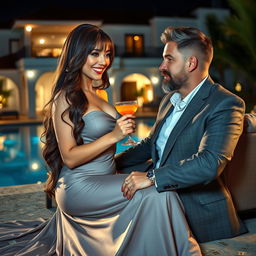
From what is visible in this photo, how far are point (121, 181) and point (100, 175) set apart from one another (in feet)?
0.77

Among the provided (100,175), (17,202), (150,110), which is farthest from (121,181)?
(150,110)

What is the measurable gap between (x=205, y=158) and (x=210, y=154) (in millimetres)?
44

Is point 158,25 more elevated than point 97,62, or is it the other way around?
point 97,62

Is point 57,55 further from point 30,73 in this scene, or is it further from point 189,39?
point 189,39

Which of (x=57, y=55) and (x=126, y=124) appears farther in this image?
(x=57, y=55)

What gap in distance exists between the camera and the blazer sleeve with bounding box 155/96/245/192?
8.70ft

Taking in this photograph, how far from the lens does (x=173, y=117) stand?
3223 mm

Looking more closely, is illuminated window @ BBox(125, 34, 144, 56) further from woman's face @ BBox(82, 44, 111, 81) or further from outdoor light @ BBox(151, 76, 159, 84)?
woman's face @ BBox(82, 44, 111, 81)

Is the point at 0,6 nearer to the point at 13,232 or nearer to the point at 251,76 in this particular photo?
the point at 251,76

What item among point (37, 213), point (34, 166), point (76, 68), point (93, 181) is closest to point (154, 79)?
point (34, 166)

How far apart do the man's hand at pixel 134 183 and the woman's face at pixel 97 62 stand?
83cm

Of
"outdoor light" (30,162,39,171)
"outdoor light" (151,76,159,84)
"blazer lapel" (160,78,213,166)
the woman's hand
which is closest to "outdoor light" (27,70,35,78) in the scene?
"outdoor light" (151,76,159,84)

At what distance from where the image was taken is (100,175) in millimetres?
2980

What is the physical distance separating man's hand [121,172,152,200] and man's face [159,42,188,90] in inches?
31.8
